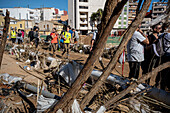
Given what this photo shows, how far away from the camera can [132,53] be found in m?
3.36

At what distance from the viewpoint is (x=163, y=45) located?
332 cm

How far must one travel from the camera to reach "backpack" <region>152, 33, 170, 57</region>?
327 centimetres

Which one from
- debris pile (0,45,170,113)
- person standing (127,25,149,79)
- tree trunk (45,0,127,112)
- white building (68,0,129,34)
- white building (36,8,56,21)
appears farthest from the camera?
white building (36,8,56,21)

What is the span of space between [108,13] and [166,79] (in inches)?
115

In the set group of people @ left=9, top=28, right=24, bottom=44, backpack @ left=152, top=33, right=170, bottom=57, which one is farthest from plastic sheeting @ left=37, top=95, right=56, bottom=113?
group of people @ left=9, top=28, right=24, bottom=44

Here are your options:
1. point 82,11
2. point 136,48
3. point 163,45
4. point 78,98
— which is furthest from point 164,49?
point 82,11

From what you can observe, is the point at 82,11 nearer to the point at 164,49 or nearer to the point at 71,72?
the point at 71,72

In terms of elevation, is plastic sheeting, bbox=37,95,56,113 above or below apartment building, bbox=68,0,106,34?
below

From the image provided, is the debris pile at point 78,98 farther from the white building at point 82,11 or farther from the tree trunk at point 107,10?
the white building at point 82,11

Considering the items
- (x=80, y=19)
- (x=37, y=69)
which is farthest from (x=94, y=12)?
(x=37, y=69)

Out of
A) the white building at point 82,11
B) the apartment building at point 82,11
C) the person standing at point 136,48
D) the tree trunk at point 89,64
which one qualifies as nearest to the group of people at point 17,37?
the person standing at point 136,48

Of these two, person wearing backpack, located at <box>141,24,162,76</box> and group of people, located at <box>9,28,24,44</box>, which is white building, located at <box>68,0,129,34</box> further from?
person wearing backpack, located at <box>141,24,162,76</box>

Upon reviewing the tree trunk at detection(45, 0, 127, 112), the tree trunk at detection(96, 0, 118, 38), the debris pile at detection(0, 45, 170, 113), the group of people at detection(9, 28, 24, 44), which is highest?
the group of people at detection(9, 28, 24, 44)

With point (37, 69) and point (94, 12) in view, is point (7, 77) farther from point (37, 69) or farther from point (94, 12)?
point (94, 12)
